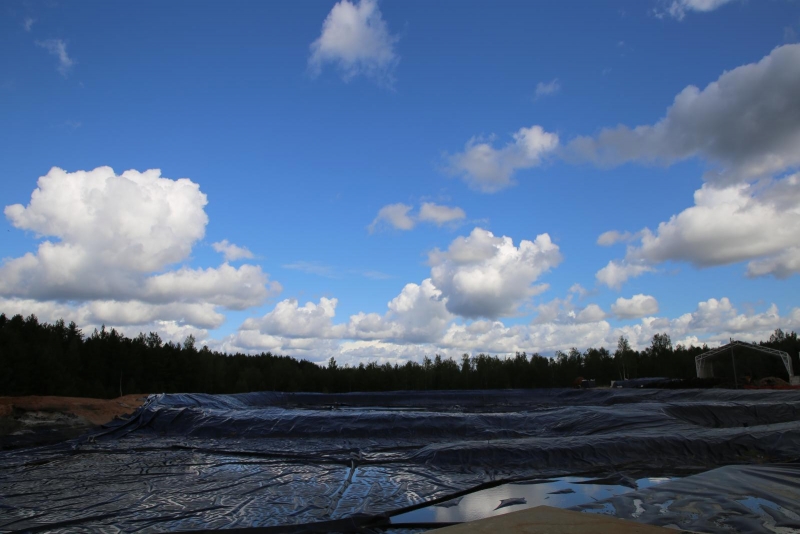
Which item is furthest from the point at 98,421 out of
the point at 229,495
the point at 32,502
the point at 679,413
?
the point at 679,413

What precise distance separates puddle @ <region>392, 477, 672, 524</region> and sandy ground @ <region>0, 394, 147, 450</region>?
7808 mm

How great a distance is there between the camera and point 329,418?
27.3ft

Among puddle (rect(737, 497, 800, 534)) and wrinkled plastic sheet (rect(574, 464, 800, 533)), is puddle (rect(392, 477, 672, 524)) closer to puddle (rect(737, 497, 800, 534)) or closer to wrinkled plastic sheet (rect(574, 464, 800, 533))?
wrinkled plastic sheet (rect(574, 464, 800, 533))

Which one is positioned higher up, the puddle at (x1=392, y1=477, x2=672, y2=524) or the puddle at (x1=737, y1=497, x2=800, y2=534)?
the puddle at (x1=737, y1=497, x2=800, y2=534)

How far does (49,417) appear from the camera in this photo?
9.92 m

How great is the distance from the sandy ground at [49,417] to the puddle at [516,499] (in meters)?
7.81

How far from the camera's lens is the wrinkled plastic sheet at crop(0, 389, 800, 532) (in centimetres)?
369

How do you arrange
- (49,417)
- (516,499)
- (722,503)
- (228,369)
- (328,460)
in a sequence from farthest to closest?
(228,369)
(49,417)
(328,460)
(516,499)
(722,503)

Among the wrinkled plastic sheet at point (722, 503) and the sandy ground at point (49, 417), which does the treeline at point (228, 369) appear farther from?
the wrinkled plastic sheet at point (722, 503)

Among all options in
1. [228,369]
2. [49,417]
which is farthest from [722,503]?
[228,369]

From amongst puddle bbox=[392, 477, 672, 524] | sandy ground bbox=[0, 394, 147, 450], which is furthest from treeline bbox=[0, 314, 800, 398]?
puddle bbox=[392, 477, 672, 524]

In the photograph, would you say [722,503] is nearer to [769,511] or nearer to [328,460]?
[769,511]

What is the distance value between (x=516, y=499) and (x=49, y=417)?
32.9 ft

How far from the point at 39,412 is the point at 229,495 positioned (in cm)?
813
